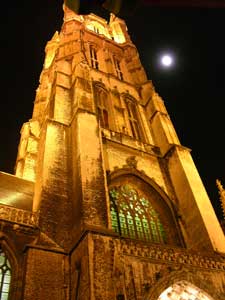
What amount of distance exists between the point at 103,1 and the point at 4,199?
33.3 feet

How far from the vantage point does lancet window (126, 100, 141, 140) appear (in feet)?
57.7

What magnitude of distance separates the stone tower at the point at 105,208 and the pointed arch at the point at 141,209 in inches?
1.9

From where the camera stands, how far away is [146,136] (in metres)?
17.4

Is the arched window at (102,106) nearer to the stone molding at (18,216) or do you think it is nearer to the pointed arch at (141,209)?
the pointed arch at (141,209)

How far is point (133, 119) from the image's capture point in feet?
60.9

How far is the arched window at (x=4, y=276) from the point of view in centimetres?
800

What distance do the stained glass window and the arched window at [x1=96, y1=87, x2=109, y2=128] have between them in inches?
195

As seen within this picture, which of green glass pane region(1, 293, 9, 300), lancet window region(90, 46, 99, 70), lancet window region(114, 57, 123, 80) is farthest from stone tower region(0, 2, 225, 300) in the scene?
lancet window region(114, 57, 123, 80)

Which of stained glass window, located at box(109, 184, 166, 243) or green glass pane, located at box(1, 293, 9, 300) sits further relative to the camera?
stained glass window, located at box(109, 184, 166, 243)

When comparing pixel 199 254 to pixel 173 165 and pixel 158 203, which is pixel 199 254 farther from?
pixel 173 165

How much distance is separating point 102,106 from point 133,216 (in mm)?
8225

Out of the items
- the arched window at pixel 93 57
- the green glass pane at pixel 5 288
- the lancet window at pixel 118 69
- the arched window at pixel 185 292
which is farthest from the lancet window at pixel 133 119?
the green glass pane at pixel 5 288

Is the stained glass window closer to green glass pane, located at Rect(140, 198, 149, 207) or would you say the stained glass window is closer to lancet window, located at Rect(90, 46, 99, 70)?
green glass pane, located at Rect(140, 198, 149, 207)

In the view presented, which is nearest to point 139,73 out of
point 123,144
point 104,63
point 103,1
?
point 104,63
